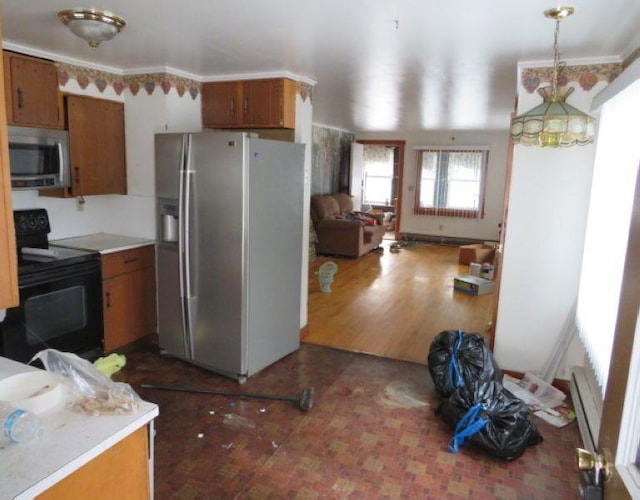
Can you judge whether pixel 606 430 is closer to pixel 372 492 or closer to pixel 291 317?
pixel 372 492

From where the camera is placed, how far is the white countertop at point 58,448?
100 cm

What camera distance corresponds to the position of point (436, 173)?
30.8 ft

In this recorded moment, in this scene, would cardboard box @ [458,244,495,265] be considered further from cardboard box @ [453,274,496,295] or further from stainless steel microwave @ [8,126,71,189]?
stainless steel microwave @ [8,126,71,189]

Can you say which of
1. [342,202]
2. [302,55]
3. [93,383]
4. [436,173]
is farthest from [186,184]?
[436,173]

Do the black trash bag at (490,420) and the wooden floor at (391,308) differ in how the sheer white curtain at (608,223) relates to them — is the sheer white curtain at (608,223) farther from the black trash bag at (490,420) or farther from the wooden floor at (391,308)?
the wooden floor at (391,308)

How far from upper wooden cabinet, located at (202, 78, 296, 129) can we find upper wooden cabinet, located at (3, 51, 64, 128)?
106 cm

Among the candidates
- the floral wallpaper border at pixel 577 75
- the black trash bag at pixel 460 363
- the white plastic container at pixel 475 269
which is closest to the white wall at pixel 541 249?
the floral wallpaper border at pixel 577 75

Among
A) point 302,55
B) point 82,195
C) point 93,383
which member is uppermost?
point 302,55

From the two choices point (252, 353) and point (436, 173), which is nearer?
point (252, 353)

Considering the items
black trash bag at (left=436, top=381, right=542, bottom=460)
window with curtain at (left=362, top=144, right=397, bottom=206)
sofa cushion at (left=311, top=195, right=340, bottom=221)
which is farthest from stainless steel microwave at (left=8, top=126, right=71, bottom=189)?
window with curtain at (left=362, top=144, right=397, bottom=206)

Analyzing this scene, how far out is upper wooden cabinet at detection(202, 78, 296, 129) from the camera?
3488mm

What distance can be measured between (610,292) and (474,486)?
115cm

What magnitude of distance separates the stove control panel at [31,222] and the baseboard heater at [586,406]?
3.66 m

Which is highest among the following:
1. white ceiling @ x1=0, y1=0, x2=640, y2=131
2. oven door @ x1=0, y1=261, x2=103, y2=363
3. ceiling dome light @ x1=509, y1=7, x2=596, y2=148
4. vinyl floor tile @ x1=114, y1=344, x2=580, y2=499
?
white ceiling @ x1=0, y1=0, x2=640, y2=131
